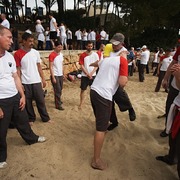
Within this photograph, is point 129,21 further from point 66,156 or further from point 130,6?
point 66,156

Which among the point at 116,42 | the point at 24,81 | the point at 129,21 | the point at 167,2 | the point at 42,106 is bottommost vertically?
the point at 42,106

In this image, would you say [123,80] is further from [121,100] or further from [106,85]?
[121,100]

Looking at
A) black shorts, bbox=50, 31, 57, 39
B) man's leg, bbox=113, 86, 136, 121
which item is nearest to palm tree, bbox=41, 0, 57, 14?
black shorts, bbox=50, 31, 57, 39

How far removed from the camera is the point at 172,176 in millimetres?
2727

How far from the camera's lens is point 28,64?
12.4 ft

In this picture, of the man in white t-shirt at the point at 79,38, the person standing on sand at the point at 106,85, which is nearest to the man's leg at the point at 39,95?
the person standing on sand at the point at 106,85

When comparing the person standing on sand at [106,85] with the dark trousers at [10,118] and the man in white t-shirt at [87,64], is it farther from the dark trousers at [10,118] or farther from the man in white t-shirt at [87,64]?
the man in white t-shirt at [87,64]

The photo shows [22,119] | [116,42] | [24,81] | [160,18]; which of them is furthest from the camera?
[160,18]

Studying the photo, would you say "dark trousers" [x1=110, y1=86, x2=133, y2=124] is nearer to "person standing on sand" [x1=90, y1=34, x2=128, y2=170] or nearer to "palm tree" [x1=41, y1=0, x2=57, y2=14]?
"person standing on sand" [x1=90, y1=34, x2=128, y2=170]

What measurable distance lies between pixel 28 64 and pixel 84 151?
190 centimetres

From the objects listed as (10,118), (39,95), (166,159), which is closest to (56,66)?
(39,95)

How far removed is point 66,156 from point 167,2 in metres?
19.5

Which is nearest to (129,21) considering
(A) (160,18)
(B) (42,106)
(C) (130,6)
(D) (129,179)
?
(C) (130,6)

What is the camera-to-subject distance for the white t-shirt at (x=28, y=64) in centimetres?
376
